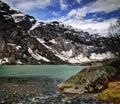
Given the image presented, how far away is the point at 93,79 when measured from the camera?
127 feet

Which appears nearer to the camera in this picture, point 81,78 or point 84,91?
point 84,91

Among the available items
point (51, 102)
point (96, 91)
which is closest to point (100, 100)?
point (51, 102)

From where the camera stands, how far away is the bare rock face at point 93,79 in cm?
3781

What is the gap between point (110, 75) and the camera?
136 feet

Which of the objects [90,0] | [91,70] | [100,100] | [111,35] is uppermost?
[90,0]

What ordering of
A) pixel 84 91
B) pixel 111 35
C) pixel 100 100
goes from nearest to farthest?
pixel 100 100 < pixel 84 91 < pixel 111 35

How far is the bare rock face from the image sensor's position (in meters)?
37.8

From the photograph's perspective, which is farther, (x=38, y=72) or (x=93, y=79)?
(x=38, y=72)

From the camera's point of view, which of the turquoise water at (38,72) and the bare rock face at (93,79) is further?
the turquoise water at (38,72)

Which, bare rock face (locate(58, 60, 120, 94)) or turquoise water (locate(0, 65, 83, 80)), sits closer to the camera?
bare rock face (locate(58, 60, 120, 94))

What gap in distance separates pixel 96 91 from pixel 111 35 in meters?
51.3

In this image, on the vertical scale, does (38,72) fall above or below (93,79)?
above

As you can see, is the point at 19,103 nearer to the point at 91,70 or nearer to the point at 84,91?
the point at 84,91

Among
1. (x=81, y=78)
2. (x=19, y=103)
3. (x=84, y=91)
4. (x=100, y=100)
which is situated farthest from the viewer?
(x=81, y=78)
